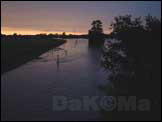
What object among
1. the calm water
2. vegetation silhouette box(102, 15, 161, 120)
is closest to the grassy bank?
the calm water

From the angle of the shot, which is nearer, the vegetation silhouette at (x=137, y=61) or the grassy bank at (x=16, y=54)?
the vegetation silhouette at (x=137, y=61)

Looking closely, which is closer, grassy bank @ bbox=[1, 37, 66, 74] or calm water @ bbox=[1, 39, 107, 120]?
calm water @ bbox=[1, 39, 107, 120]

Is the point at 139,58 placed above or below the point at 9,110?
above

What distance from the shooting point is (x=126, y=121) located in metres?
10.5

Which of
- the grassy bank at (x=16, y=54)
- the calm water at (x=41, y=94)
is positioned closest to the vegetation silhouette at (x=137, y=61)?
the calm water at (x=41, y=94)

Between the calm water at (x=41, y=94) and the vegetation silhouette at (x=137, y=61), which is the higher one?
the vegetation silhouette at (x=137, y=61)

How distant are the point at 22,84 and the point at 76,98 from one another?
5647 mm

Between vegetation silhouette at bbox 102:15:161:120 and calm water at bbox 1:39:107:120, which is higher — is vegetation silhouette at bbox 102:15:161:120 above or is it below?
above

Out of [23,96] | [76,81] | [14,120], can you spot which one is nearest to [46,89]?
[23,96]

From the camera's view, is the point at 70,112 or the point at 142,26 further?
the point at 142,26

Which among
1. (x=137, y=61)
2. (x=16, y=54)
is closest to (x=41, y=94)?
(x=137, y=61)

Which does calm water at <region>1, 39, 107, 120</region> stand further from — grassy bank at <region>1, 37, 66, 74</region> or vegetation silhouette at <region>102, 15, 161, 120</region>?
grassy bank at <region>1, 37, 66, 74</region>

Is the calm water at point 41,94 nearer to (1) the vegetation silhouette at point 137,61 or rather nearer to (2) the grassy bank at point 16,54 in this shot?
(1) the vegetation silhouette at point 137,61

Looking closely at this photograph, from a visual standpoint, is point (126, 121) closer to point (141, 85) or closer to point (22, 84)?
point (141, 85)
